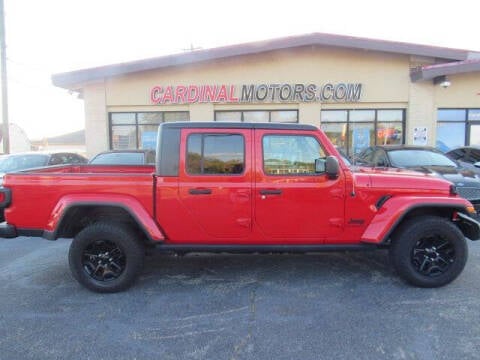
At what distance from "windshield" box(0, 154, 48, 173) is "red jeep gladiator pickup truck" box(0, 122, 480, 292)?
585 centimetres

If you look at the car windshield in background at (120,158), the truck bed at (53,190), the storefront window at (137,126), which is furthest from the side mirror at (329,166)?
the storefront window at (137,126)

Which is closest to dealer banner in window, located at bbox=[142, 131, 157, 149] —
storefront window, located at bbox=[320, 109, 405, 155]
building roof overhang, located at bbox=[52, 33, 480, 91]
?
building roof overhang, located at bbox=[52, 33, 480, 91]

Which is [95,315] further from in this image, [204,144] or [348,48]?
[348,48]

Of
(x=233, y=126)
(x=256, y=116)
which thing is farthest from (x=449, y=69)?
(x=233, y=126)

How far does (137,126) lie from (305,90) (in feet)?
20.8

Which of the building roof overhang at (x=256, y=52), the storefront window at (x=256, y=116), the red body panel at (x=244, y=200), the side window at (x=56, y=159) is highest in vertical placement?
the building roof overhang at (x=256, y=52)

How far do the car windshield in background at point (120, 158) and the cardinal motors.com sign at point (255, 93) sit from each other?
16.1 feet

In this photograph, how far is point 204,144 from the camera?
3781mm

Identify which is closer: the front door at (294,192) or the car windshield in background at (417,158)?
the front door at (294,192)

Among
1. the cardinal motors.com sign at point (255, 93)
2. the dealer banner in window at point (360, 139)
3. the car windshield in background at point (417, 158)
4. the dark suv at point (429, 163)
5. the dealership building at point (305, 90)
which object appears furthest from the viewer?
the dealer banner in window at point (360, 139)

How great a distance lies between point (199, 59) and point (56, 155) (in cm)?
559

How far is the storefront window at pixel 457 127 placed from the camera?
478 inches

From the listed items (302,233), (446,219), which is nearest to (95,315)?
(302,233)

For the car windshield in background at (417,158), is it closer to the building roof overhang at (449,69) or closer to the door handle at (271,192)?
the door handle at (271,192)
